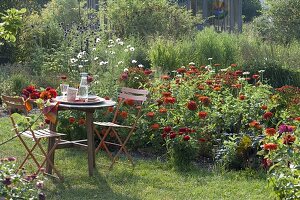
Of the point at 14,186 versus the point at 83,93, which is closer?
the point at 14,186

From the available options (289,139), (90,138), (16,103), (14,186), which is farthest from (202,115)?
(14,186)

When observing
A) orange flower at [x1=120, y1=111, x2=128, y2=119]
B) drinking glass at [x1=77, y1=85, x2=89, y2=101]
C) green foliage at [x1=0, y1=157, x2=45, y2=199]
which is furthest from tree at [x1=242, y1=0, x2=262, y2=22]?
green foliage at [x1=0, y1=157, x2=45, y2=199]

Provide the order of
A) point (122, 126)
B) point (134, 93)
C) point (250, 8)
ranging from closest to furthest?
point (122, 126)
point (134, 93)
point (250, 8)

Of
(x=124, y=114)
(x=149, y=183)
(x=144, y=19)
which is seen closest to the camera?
(x=149, y=183)

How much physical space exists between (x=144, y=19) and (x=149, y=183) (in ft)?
35.0

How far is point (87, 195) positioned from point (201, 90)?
2.85m

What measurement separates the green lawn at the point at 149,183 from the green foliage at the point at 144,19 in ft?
30.6

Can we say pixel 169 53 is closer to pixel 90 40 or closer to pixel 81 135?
pixel 90 40

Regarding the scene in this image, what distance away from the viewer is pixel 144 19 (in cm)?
1688

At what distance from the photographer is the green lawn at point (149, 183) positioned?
623cm

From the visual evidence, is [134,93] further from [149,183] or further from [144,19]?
[144,19]

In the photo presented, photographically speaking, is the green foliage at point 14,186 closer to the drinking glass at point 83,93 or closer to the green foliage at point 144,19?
the drinking glass at point 83,93

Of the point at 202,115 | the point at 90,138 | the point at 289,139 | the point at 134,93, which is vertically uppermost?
the point at 134,93

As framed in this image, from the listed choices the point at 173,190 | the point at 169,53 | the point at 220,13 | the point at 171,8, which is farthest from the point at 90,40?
the point at 220,13
